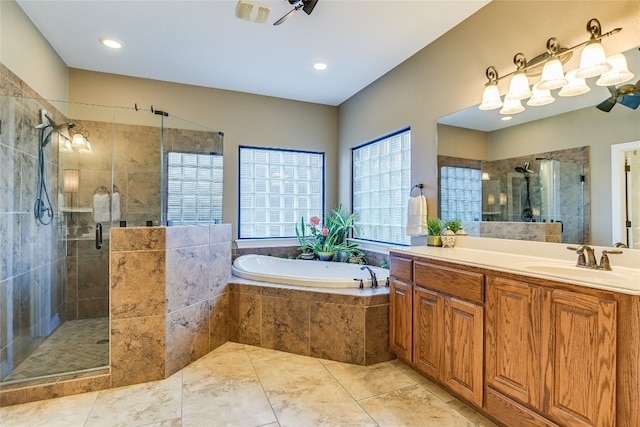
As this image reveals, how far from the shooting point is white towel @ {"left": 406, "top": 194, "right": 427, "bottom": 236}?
277 cm

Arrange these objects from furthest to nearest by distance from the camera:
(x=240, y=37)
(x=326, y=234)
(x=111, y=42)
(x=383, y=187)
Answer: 1. (x=326, y=234)
2. (x=383, y=187)
3. (x=111, y=42)
4. (x=240, y=37)

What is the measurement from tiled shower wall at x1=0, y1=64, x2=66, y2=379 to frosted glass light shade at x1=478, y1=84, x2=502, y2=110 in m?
3.36

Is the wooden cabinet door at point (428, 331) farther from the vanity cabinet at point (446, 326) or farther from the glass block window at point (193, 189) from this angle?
the glass block window at point (193, 189)

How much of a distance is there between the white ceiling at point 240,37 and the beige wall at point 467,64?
134 millimetres

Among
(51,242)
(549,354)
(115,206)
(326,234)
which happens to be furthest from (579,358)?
(51,242)

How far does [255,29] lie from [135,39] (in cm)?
111

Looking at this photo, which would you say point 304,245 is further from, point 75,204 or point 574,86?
point 574,86

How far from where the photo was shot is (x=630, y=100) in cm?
160

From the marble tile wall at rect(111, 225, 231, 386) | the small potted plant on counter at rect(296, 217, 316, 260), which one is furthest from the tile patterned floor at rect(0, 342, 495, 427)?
the small potted plant on counter at rect(296, 217, 316, 260)

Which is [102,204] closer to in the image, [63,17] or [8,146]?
[8,146]

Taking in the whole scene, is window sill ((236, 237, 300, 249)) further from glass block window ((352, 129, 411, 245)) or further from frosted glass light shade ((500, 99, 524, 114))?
frosted glass light shade ((500, 99, 524, 114))

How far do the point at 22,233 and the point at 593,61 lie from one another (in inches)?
153

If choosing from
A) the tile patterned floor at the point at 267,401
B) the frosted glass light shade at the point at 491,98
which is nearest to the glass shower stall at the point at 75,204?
the tile patterned floor at the point at 267,401

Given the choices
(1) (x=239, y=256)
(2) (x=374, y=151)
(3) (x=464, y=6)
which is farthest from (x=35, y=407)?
(3) (x=464, y=6)
